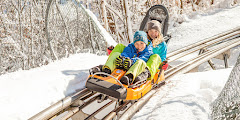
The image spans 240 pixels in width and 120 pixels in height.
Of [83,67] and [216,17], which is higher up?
[216,17]

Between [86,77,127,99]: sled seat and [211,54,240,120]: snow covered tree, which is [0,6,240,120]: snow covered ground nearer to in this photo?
[211,54,240,120]: snow covered tree

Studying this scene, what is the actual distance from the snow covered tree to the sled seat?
Result: 3.50 ft

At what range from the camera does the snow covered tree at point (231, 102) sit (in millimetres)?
1894

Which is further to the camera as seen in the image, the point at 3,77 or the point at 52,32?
the point at 52,32

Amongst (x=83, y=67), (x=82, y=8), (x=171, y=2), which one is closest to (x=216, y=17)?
(x=171, y=2)

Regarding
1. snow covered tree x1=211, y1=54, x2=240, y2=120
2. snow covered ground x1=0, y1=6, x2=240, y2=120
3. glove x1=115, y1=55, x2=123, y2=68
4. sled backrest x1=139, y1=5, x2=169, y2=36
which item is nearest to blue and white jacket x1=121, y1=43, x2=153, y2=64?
glove x1=115, y1=55, x2=123, y2=68

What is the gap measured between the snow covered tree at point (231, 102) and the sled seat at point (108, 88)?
3.50ft

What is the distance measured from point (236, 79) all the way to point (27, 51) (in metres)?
8.63

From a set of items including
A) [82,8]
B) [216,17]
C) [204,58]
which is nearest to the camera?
[82,8]

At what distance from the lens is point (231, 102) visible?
1.96 m

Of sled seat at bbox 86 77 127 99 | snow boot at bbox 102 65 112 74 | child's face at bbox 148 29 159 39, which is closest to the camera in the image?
sled seat at bbox 86 77 127 99

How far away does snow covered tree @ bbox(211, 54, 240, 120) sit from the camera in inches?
74.5

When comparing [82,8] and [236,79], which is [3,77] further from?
[236,79]

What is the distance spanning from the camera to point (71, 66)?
3.68m
